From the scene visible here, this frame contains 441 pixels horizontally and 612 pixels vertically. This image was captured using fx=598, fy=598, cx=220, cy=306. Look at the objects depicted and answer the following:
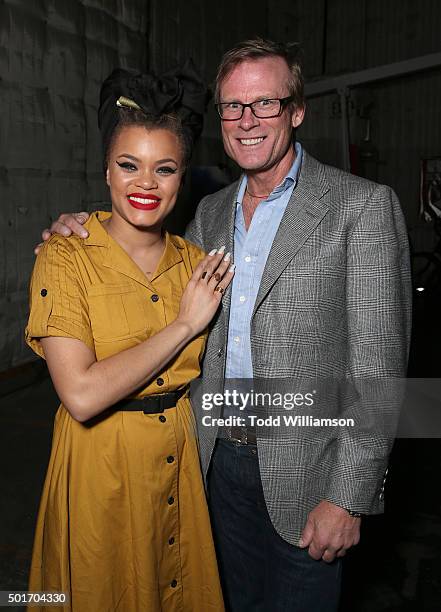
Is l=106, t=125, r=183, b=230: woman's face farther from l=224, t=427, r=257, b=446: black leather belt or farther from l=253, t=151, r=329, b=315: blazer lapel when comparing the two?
l=224, t=427, r=257, b=446: black leather belt

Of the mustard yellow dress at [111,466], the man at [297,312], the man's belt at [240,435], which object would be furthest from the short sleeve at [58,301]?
the man's belt at [240,435]

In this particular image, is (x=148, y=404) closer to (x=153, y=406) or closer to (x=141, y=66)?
(x=153, y=406)

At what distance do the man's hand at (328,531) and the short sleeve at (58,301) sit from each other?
28.0 inches

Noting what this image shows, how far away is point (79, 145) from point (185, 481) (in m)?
4.62

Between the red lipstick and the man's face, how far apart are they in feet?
0.93

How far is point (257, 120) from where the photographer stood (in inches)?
62.2

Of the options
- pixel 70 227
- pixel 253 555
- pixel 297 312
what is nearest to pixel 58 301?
pixel 70 227

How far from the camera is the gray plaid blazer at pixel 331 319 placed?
4.86 feet

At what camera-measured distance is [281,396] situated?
1549 millimetres

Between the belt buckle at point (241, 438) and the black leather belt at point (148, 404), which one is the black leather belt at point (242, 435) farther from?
the black leather belt at point (148, 404)

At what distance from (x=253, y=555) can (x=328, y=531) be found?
14.8 inches

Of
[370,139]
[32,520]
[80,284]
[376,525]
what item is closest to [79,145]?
[32,520]

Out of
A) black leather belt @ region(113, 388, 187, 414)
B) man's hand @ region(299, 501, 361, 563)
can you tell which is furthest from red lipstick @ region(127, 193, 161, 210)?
man's hand @ region(299, 501, 361, 563)

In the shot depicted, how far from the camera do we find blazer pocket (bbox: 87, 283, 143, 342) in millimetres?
1433
